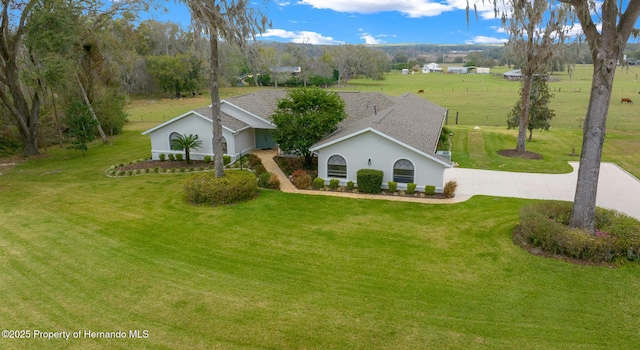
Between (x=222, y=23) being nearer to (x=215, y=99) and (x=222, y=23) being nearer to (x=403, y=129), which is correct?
(x=215, y=99)

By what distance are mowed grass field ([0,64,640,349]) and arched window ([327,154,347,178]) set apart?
255 cm

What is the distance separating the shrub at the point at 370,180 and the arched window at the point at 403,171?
0.82m

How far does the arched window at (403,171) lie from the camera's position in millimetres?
18825

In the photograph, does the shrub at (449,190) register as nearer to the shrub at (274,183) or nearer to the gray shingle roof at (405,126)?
the gray shingle roof at (405,126)

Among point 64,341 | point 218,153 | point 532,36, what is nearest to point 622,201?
point 532,36

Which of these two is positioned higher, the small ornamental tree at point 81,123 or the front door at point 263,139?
the small ornamental tree at point 81,123

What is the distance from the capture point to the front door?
91.6 ft

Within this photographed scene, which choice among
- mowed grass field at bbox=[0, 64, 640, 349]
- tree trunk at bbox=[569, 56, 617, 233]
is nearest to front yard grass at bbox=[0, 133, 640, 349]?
mowed grass field at bbox=[0, 64, 640, 349]

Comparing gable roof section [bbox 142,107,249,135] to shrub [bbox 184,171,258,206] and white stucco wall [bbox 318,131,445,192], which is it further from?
white stucco wall [bbox 318,131,445,192]

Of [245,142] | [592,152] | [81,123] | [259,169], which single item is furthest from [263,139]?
[592,152]

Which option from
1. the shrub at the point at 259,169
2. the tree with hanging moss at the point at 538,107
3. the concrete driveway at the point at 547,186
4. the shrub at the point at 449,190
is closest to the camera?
the concrete driveway at the point at 547,186

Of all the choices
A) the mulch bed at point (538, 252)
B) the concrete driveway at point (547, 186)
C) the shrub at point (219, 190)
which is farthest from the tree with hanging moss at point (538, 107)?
the shrub at point (219, 190)

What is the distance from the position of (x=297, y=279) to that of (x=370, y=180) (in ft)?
28.2

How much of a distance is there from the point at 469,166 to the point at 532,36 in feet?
27.9
